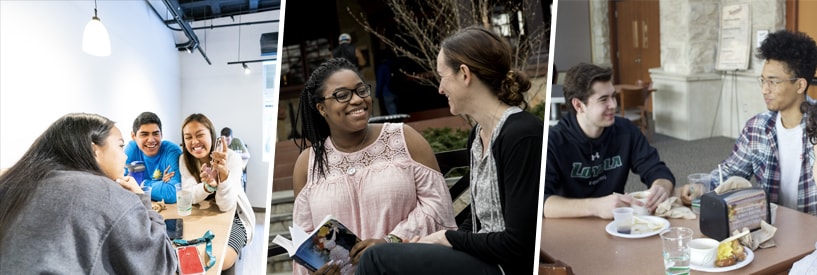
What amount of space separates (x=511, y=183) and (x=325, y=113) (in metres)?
0.36

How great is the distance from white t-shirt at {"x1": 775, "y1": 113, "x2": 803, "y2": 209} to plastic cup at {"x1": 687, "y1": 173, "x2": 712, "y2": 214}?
0.76 ft

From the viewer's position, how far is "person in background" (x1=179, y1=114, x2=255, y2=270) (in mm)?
1826

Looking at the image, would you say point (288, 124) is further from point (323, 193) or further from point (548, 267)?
point (548, 267)

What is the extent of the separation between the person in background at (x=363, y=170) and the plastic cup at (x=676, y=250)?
742 millimetres

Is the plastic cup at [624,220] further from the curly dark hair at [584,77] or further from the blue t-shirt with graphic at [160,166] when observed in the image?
the blue t-shirt with graphic at [160,166]

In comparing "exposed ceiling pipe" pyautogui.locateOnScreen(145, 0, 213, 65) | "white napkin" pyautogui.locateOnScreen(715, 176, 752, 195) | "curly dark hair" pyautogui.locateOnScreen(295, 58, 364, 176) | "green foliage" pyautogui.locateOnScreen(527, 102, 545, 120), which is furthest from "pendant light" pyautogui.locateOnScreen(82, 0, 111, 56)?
"white napkin" pyautogui.locateOnScreen(715, 176, 752, 195)

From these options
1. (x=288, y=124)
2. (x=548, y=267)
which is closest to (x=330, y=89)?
(x=288, y=124)

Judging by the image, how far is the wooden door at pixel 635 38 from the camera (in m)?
3.08

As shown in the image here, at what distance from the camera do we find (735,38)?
7.70 feet

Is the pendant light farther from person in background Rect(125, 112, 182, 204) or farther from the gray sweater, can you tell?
the gray sweater

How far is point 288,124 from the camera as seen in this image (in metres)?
1.24

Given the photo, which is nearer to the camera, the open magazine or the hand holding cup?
the open magazine

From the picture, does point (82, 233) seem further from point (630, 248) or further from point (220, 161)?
point (630, 248)

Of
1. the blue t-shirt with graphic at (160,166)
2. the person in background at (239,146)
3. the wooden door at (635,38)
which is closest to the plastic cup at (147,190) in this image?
the blue t-shirt with graphic at (160,166)
